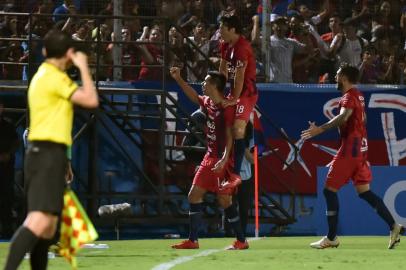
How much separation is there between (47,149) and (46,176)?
0.20 meters

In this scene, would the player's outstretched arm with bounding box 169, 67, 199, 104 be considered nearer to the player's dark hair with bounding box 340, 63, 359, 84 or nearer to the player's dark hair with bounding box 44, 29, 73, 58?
the player's dark hair with bounding box 340, 63, 359, 84

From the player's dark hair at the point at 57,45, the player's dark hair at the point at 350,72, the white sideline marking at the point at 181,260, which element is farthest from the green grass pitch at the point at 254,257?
the player's dark hair at the point at 57,45

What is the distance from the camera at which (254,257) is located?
12219 mm

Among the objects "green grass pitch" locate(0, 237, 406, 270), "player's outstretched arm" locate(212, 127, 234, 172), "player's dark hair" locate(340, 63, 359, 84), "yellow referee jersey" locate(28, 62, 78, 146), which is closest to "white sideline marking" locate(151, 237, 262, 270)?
"green grass pitch" locate(0, 237, 406, 270)

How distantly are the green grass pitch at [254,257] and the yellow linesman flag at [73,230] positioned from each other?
2.42 meters

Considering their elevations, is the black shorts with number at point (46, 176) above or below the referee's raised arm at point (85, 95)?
below

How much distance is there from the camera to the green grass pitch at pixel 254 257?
1116 centimetres

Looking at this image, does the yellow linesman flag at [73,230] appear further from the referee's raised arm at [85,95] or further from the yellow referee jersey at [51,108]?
the referee's raised arm at [85,95]

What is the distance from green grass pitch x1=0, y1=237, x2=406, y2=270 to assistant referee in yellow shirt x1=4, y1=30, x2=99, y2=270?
2.72 metres

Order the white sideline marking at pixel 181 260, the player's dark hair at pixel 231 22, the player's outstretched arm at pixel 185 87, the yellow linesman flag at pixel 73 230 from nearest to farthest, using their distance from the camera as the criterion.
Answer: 1. the yellow linesman flag at pixel 73 230
2. the white sideline marking at pixel 181 260
3. the player's dark hair at pixel 231 22
4. the player's outstretched arm at pixel 185 87

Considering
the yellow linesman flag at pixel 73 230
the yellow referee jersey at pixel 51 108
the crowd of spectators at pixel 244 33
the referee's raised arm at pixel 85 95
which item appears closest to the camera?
the referee's raised arm at pixel 85 95

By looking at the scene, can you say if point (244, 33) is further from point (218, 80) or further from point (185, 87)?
point (218, 80)

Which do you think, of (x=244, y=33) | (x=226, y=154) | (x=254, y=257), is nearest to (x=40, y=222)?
(x=254, y=257)

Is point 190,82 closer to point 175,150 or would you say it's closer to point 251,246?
point 175,150
